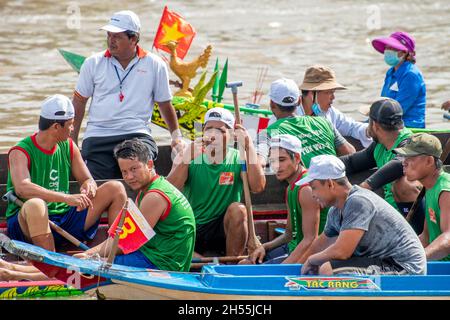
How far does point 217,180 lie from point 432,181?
70.2 inches

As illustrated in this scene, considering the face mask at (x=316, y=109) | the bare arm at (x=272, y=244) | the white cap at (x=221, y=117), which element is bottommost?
the bare arm at (x=272, y=244)

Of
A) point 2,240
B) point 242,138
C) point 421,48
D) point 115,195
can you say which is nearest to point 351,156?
point 242,138

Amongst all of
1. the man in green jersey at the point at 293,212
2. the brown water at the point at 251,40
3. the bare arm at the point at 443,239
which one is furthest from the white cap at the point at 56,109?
the brown water at the point at 251,40

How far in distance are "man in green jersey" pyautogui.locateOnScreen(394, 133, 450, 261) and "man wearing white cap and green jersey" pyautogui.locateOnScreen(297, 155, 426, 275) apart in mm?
435

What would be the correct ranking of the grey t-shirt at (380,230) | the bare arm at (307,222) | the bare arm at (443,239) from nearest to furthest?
1. the grey t-shirt at (380,230)
2. the bare arm at (443,239)
3. the bare arm at (307,222)

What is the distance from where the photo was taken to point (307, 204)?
9.00m

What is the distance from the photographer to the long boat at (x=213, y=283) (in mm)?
8117

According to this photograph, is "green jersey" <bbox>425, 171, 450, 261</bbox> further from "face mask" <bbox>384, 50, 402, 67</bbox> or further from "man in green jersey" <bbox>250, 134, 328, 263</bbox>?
"face mask" <bbox>384, 50, 402, 67</bbox>

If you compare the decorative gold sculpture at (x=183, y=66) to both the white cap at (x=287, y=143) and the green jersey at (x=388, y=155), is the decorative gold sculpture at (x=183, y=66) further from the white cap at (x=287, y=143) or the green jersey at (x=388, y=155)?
the white cap at (x=287, y=143)

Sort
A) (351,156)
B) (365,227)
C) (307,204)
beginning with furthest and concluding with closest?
(351,156) < (307,204) < (365,227)

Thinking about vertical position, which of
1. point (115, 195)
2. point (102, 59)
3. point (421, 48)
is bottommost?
point (421, 48)

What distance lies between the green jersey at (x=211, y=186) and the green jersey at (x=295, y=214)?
55 centimetres
